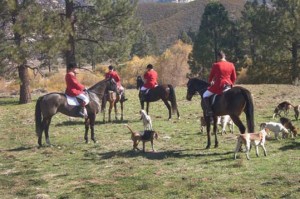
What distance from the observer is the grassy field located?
9.95 metres

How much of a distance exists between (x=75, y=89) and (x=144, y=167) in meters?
5.24

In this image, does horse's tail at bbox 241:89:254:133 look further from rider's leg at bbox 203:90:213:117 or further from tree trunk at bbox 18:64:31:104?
tree trunk at bbox 18:64:31:104

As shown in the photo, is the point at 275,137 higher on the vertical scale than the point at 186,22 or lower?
lower

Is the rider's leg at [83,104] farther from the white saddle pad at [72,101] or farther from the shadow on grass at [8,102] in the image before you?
the shadow on grass at [8,102]

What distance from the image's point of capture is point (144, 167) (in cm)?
1222

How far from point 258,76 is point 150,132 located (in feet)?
111

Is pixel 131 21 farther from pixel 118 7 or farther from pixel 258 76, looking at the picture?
pixel 258 76

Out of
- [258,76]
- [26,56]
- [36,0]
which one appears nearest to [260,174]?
[26,56]

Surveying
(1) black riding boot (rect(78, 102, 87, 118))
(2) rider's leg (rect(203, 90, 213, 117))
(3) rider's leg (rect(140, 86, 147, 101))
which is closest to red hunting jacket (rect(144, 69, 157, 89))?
(3) rider's leg (rect(140, 86, 147, 101))

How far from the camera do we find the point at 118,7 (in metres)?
34.5

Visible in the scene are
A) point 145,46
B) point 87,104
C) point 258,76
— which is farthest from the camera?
point 145,46

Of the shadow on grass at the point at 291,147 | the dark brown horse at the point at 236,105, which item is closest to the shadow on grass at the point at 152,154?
the dark brown horse at the point at 236,105

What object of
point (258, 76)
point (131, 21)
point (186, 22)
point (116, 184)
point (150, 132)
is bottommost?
point (116, 184)

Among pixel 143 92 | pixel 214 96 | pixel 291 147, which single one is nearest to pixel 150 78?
pixel 143 92
